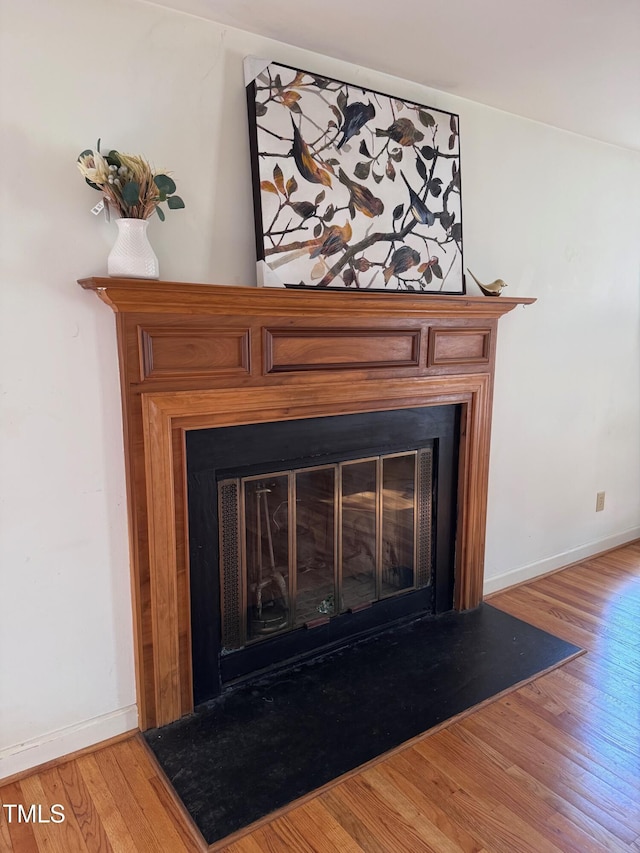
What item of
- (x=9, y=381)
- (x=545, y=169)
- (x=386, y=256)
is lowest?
(x=9, y=381)

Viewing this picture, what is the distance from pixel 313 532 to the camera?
2.31 m

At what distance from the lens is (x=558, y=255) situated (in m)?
2.86

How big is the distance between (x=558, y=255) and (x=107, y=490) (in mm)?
2356

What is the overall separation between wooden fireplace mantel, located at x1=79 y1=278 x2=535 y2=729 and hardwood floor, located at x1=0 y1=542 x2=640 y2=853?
300mm

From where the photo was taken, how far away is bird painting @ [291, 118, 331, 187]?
192 centimetres

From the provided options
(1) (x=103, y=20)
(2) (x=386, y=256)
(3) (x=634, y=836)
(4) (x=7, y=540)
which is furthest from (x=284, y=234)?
(3) (x=634, y=836)

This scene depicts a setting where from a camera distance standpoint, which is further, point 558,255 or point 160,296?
point 558,255

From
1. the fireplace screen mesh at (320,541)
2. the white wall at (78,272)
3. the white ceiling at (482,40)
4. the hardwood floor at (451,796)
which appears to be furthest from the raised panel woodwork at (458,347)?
the hardwood floor at (451,796)

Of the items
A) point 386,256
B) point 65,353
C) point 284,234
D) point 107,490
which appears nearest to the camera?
point 65,353

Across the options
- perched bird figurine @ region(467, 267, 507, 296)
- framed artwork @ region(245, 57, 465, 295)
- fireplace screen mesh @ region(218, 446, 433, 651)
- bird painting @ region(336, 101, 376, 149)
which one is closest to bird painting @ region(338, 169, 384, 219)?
framed artwork @ region(245, 57, 465, 295)

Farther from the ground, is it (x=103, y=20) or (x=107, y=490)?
(x=103, y=20)

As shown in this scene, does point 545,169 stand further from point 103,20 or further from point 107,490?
point 107,490

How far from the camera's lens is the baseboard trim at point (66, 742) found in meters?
1.73

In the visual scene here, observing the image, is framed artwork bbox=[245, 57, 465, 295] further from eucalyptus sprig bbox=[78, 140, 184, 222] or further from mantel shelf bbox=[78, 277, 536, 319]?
eucalyptus sprig bbox=[78, 140, 184, 222]
